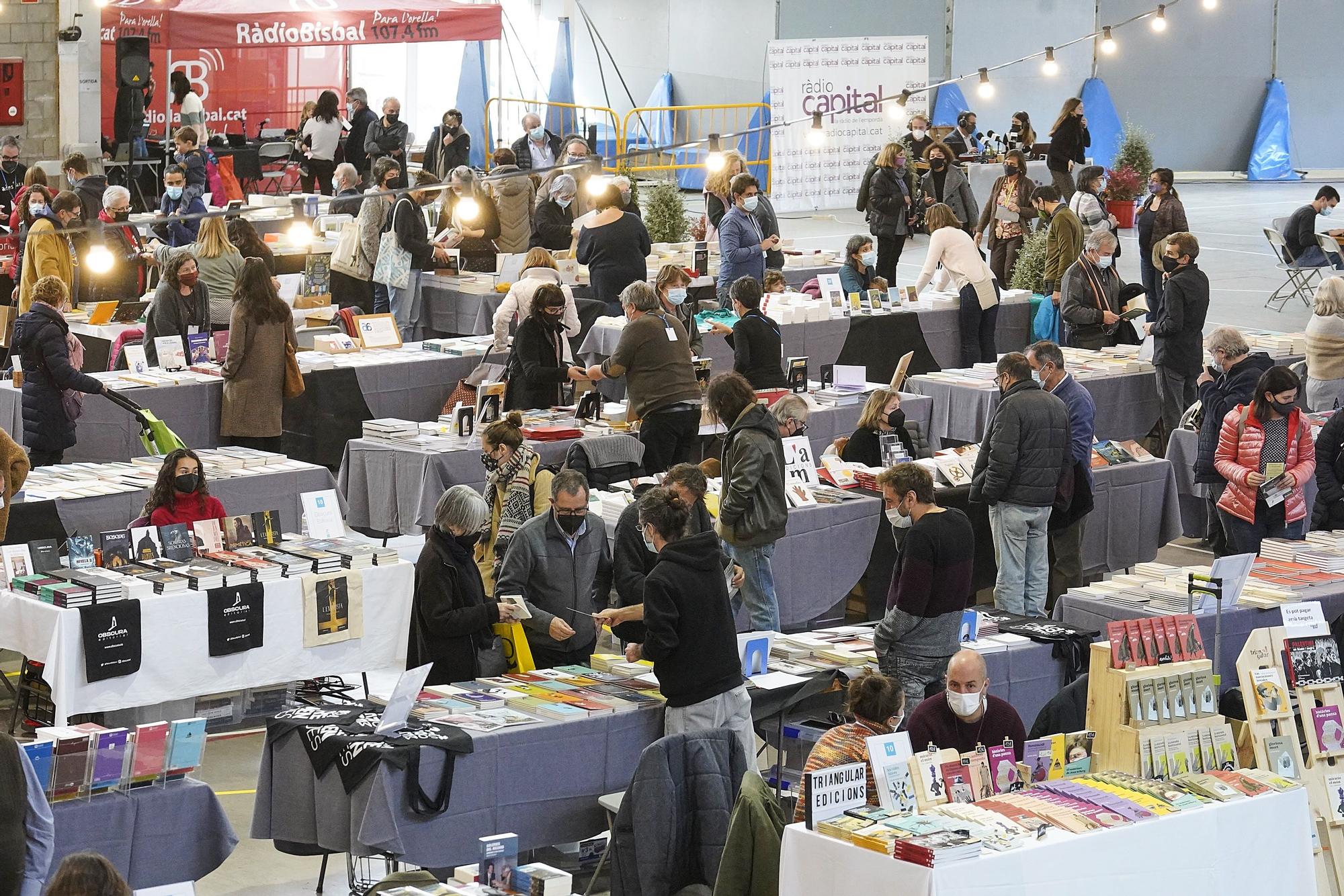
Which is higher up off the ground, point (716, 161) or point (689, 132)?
point (689, 132)

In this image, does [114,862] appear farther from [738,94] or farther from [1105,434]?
[738,94]

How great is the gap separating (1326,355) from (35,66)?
585 inches

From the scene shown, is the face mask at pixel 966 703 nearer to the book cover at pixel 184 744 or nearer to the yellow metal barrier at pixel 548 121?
the book cover at pixel 184 744

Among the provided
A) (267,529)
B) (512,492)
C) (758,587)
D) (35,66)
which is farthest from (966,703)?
(35,66)

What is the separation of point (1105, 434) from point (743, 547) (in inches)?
171

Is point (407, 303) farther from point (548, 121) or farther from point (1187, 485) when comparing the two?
point (548, 121)

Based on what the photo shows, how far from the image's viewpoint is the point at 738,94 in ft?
85.9

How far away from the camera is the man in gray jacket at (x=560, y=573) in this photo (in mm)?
6574

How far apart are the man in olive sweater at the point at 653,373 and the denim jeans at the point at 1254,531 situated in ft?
8.40

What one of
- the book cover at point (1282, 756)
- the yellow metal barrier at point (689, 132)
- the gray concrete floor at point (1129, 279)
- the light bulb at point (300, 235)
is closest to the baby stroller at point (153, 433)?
the gray concrete floor at point (1129, 279)

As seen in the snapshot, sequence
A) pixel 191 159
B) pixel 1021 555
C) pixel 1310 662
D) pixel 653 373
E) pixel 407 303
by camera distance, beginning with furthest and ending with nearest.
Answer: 1. pixel 191 159
2. pixel 407 303
3. pixel 653 373
4. pixel 1021 555
5. pixel 1310 662

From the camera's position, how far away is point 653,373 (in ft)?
30.6

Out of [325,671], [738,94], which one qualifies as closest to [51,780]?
[325,671]

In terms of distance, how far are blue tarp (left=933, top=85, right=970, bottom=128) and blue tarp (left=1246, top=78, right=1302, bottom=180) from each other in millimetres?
5695
